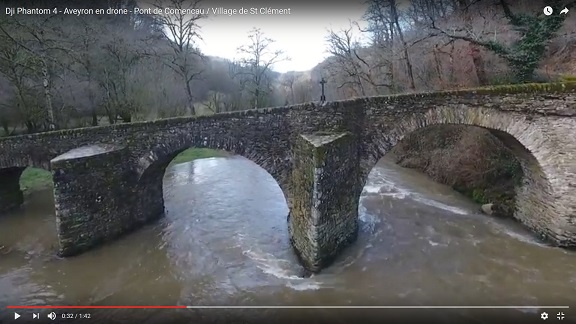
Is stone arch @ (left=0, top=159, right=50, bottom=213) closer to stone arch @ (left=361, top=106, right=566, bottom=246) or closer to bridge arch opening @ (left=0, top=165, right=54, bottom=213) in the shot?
bridge arch opening @ (left=0, top=165, right=54, bottom=213)

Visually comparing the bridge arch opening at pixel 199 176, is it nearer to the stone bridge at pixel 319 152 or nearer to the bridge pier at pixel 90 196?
the stone bridge at pixel 319 152

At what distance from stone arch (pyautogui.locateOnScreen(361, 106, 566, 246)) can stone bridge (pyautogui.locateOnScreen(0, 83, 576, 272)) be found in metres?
0.03

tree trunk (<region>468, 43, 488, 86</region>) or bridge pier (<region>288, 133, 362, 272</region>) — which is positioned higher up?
tree trunk (<region>468, 43, 488, 86</region>)

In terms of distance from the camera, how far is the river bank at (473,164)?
12.7 meters

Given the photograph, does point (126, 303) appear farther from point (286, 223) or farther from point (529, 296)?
point (529, 296)

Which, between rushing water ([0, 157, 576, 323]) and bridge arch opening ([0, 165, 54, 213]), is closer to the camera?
rushing water ([0, 157, 576, 323])

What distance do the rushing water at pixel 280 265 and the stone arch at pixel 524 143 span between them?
0.70m

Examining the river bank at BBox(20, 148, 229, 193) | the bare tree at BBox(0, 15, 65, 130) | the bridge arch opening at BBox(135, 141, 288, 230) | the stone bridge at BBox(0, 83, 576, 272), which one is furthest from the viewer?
the river bank at BBox(20, 148, 229, 193)

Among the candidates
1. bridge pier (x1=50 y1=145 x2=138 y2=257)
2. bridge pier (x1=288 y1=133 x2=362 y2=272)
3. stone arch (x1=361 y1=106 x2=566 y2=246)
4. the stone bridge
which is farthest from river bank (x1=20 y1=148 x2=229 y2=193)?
stone arch (x1=361 y1=106 x2=566 y2=246)

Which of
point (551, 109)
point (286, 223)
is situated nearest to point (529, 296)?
point (551, 109)

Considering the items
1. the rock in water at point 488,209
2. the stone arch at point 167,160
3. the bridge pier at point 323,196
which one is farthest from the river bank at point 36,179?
the rock in water at point 488,209

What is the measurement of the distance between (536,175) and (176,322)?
10.4 m

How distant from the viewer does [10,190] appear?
15344 millimetres

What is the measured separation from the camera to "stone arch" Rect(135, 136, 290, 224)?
10945 mm
